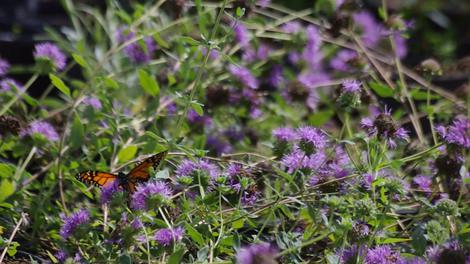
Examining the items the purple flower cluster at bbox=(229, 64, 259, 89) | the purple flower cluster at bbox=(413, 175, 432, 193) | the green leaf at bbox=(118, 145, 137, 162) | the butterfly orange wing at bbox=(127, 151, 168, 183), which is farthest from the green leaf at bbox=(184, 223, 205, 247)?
the purple flower cluster at bbox=(229, 64, 259, 89)

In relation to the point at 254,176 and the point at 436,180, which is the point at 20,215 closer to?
the point at 254,176

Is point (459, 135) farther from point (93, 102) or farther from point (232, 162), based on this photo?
point (93, 102)

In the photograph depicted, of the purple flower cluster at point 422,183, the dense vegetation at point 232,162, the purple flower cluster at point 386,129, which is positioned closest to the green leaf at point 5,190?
the dense vegetation at point 232,162

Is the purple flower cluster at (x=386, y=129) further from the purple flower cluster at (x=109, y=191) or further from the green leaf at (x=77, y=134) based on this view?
the green leaf at (x=77, y=134)

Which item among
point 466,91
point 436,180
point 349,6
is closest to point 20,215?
point 436,180

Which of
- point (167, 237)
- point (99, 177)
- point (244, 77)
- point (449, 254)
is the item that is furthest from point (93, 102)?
point (449, 254)

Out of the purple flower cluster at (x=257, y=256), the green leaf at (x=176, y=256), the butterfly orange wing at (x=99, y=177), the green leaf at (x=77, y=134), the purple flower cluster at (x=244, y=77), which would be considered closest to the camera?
the purple flower cluster at (x=257, y=256)
